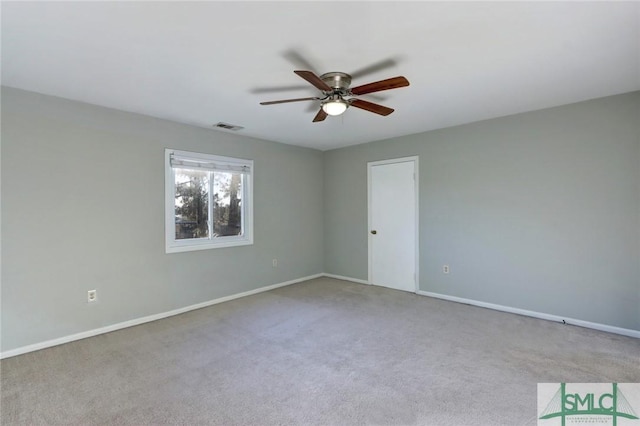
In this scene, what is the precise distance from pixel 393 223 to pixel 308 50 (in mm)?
3224

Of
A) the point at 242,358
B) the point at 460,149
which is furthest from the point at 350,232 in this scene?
the point at 242,358

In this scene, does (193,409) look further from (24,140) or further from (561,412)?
(24,140)

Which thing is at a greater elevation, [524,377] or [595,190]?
[595,190]

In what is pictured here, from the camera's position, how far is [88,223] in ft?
10.3

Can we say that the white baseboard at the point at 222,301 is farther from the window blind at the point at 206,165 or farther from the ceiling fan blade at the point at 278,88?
the ceiling fan blade at the point at 278,88

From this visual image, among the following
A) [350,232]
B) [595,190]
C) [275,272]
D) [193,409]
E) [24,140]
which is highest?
[24,140]

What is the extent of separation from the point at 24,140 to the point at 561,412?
4637 millimetres

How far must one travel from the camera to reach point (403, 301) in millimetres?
4176

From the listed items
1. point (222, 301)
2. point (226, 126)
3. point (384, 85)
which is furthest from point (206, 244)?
point (384, 85)

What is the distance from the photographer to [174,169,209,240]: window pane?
3867 mm

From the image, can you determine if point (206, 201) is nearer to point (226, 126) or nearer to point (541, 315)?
point (226, 126)

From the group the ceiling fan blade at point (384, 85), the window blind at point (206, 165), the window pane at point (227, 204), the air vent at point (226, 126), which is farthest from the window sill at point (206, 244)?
the ceiling fan blade at point (384, 85)

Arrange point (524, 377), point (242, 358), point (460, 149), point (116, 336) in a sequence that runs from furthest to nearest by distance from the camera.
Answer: point (460, 149), point (116, 336), point (242, 358), point (524, 377)

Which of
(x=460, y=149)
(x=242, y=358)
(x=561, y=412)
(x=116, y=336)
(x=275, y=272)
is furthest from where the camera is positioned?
(x=275, y=272)
